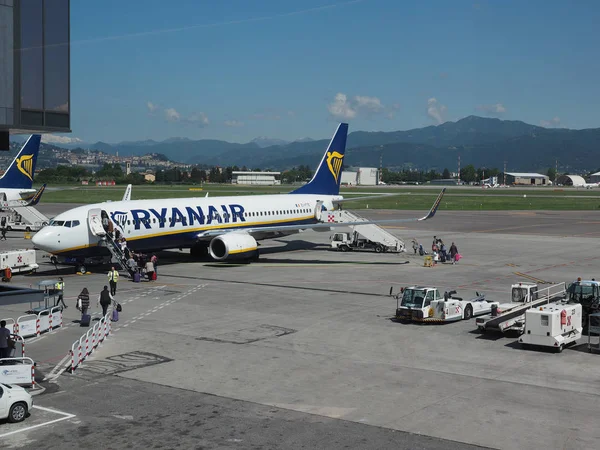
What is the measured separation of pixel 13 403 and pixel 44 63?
13659mm

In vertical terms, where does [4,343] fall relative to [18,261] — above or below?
below

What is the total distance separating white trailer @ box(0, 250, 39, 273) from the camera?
4700 cm

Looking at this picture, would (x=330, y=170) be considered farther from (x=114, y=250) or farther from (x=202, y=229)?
(x=114, y=250)

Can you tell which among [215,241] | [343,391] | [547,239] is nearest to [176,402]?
[343,391]

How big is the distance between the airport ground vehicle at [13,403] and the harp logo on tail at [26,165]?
59.4 meters

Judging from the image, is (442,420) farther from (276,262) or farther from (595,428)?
(276,262)

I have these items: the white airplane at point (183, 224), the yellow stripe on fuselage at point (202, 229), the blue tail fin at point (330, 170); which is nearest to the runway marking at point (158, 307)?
the white airplane at point (183, 224)

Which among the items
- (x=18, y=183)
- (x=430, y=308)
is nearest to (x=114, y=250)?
(x=430, y=308)

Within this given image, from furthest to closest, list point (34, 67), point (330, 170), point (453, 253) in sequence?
point (330, 170), point (453, 253), point (34, 67)

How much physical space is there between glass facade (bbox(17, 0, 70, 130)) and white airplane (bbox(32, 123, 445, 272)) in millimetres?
19169

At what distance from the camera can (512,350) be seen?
90.5 ft

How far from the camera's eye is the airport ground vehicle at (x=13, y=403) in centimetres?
1895

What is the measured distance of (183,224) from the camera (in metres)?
51.2

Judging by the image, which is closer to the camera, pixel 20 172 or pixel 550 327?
pixel 550 327
